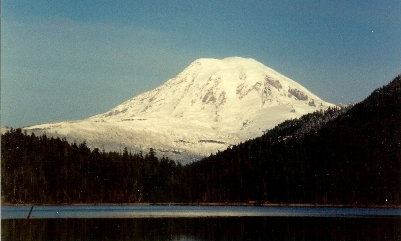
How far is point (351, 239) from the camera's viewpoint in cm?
7988

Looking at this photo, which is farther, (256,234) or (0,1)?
(256,234)

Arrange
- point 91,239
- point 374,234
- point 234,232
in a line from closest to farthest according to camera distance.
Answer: point 91,239 → point 374,234 → point 234,232

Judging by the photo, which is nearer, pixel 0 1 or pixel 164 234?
pixel 0 1

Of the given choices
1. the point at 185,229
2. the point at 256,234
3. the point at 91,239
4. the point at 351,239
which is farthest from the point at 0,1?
the point at 185,229

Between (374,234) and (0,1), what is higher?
(0,1)

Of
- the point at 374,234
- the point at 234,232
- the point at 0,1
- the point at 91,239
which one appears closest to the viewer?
the point at 0,1

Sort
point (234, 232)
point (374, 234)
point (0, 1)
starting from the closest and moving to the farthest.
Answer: point (0, 1)
point (374, 234)
point (234, 232)

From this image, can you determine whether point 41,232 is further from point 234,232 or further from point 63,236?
point 234,232

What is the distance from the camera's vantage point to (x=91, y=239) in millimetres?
78125

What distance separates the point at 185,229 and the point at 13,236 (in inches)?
1101

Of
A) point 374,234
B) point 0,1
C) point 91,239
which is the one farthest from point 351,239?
point 0,1

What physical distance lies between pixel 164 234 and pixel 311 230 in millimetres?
21395

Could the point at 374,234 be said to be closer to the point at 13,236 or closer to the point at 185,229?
the point at 185,229

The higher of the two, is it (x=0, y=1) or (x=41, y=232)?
(x=0, y=1)
